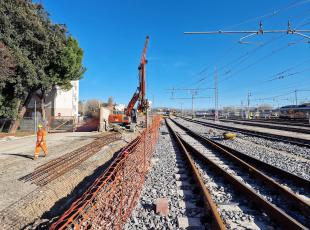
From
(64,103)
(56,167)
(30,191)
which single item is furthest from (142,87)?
(30,191)

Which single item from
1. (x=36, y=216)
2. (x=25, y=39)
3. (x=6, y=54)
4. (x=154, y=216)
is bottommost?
(x=36, y=216)

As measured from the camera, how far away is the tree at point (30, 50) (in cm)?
2253

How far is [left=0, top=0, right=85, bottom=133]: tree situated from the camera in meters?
22.5

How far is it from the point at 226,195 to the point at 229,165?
405cm

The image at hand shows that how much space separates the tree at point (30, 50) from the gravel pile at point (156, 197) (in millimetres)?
18225

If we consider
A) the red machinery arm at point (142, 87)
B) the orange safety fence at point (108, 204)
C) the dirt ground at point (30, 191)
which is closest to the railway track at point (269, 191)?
the orange safety fence at point (108, 204)

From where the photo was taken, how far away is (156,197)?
658 centimetres

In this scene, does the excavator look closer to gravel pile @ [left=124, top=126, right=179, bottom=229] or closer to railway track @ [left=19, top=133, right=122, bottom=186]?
railway track @ [left=19, top=133, right=122, bottom=186]

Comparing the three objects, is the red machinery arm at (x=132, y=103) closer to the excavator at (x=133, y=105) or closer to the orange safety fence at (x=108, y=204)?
the excavator at (x=133, y=105)

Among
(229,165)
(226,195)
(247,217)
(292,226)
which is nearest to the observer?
(292,226)

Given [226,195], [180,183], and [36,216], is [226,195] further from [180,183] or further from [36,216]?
[36,216]

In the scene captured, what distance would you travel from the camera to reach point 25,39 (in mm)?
23828

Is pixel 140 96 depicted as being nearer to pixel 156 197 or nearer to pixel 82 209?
pixel 156 197

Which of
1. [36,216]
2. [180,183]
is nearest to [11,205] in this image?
[36,216]
